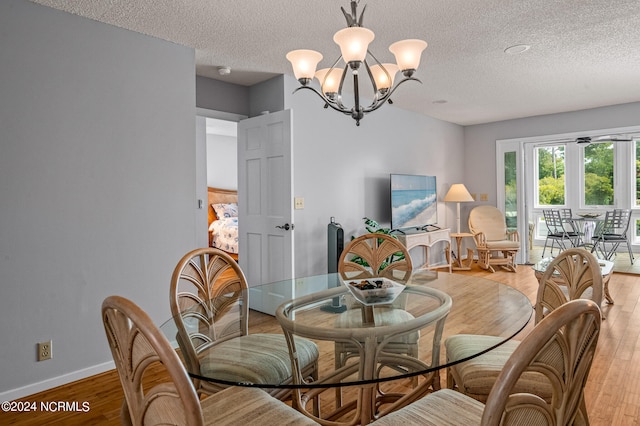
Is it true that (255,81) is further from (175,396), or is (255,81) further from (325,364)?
(175,396)

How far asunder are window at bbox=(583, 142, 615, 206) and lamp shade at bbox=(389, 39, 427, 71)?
272 inches

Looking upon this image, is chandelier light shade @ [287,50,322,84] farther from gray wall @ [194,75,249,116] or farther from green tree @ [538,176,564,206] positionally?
green tree @ [538,176,564,206]

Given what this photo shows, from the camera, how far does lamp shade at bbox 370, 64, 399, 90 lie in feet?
7.55

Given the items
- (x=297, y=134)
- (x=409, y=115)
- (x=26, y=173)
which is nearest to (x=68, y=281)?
(x=26, y=173)

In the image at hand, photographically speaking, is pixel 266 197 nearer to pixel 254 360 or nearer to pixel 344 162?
pixel 344 162

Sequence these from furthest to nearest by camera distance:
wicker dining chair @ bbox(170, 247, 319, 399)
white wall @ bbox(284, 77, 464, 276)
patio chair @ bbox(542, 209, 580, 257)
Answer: patio chair @ bbox(542, 209, 580, 257) < white wall @ bbox(284, 77, 464, 276) < wicker dining chair @ bbox(170, 247, 319, 399)

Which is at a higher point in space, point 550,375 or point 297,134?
point 297,134

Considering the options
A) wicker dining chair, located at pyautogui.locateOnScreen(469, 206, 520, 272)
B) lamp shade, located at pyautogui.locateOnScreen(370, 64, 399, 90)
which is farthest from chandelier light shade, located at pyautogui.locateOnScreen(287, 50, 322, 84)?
wicker dining chair, located at pyautogui.locateOnScreen(469, 206, 520, 272)

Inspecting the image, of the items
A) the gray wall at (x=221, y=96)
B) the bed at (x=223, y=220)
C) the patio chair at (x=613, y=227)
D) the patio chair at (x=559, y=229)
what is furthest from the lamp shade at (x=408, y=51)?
the patio chair at (x=559, y=229)

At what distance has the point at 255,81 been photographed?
4203mm

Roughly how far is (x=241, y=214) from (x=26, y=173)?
2108 millimetres

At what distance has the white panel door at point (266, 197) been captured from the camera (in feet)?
12.4

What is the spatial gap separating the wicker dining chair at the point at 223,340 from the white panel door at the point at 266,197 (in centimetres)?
154

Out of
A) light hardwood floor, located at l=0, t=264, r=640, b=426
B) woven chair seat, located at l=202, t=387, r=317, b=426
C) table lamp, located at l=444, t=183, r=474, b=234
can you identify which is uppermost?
table lamp, located at l=444, t=183, r=474, b=234
